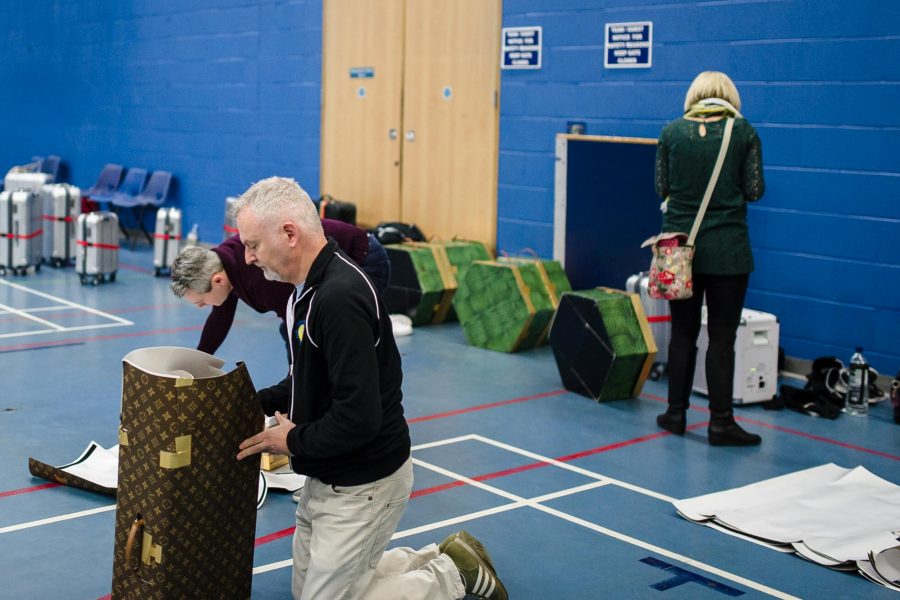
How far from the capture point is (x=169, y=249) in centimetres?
1186

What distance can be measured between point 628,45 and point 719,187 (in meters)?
3.20

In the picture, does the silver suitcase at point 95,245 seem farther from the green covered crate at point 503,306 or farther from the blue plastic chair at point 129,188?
the green covered crate at point 503,306

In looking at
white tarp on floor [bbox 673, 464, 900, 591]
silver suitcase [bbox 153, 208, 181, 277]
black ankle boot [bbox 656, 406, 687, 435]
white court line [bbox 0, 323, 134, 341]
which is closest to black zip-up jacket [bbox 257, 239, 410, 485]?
white tarp on floor [bbox 673, 464, 900, 591]

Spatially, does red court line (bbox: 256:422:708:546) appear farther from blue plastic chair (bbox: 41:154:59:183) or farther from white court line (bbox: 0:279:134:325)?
blue plastic chair (bbox: 41:154:59:183)

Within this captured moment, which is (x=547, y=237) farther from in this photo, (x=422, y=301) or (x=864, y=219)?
(x=864, y=219)

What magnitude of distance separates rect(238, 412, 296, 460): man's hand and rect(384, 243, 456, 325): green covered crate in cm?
606

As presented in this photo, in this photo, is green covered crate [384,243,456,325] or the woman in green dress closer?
the woman in green dress

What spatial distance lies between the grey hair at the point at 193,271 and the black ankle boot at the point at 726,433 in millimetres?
3118

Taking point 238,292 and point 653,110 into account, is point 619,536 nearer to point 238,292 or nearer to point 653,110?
point 238,292

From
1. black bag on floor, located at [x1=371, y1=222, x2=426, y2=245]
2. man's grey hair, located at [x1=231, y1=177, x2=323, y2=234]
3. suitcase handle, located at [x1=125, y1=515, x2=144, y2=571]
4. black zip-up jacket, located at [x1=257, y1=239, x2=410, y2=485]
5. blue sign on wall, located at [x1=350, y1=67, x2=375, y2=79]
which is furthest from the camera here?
blue sign on wall, located at [x1=350, y1=67, x2=375, y2=79]

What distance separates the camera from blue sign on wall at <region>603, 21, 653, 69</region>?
8.80 meters

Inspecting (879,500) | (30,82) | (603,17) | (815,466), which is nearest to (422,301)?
(603,17)

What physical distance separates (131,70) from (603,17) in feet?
27.6

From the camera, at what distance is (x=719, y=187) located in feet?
20.0
